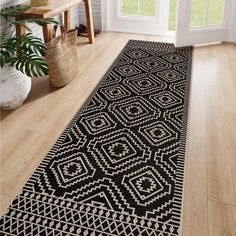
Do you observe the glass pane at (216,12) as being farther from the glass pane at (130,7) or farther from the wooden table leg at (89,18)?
the wooden table leg at (89,18)

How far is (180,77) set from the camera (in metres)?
2.97

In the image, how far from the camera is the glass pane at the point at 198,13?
356 centimetres

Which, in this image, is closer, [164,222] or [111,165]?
[164,222]

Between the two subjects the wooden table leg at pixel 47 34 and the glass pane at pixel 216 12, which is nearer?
the wooden table leg at pixel 47 34

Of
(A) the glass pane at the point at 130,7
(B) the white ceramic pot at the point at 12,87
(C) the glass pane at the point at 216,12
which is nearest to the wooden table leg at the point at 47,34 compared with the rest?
(B) the white ceramic pot at the point at 12,87

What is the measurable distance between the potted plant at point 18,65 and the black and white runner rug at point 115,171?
46cm

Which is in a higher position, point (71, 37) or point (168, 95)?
point (71, 37)

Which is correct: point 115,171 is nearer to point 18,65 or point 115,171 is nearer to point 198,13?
point 18,65

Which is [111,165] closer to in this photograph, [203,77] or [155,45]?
[203,77]

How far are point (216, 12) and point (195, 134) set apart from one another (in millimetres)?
2104

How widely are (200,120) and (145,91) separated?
609mm

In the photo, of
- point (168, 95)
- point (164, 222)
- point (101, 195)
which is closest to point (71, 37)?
point (168, 95)

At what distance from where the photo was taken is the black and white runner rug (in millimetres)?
1530

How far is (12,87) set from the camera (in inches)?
91.0
